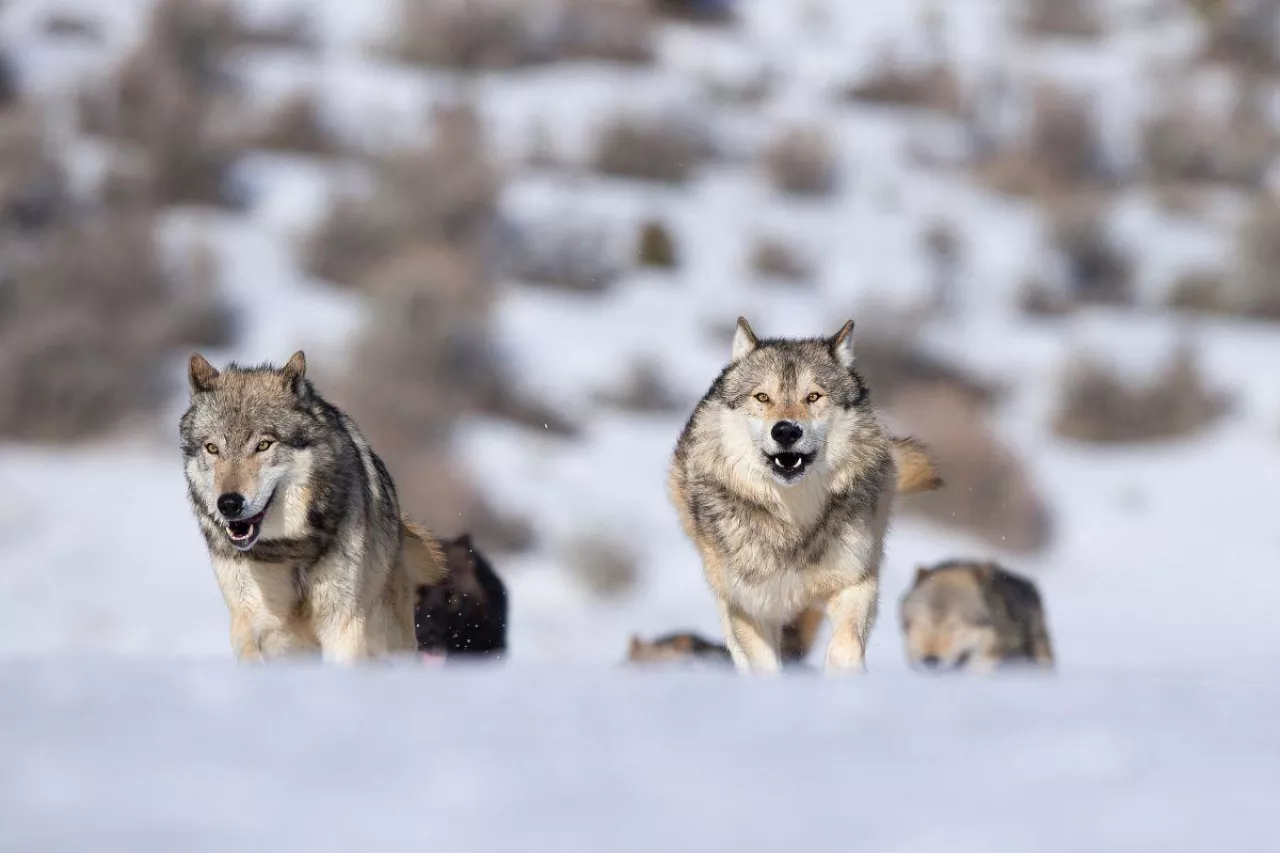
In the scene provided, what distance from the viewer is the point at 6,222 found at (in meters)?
18.8

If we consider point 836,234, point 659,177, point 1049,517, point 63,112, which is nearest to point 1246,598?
point 1049,517

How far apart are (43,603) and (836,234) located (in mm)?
11994

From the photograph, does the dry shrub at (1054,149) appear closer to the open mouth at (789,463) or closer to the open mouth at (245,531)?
the open mouth at (789,463)

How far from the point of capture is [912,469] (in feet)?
20.6

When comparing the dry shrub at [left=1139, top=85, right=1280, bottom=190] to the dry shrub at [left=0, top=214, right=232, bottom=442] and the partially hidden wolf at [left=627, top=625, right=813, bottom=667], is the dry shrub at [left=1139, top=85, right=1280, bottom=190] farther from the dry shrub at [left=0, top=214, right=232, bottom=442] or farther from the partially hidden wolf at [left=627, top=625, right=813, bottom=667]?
the partially hidden wolf at [left=627, top=625, right=813, bottom=667]

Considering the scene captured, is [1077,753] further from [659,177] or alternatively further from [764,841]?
[659,177]

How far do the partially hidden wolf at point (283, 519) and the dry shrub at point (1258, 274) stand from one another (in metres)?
18.3

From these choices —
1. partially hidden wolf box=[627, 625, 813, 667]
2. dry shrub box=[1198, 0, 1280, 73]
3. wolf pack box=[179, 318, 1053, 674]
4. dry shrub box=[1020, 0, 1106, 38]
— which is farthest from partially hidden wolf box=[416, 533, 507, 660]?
dry shrub box=[1198, 0, 1280, 73]

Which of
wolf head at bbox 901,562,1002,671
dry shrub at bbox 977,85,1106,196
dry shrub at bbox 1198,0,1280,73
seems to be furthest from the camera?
dry shrub at bbox 1198,0,1280,73

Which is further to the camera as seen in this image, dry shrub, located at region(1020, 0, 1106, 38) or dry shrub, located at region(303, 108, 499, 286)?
dry shrub, located at region(1020, 0, 1106, 38)

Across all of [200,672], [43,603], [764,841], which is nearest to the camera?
[764,841]

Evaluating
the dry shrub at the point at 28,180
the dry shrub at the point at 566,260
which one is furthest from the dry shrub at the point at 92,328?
the dry shrub at the point at 566,260

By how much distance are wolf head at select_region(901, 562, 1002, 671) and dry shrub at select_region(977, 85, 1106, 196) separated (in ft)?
56.1

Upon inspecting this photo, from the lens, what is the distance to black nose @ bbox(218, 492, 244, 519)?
5137 mm
